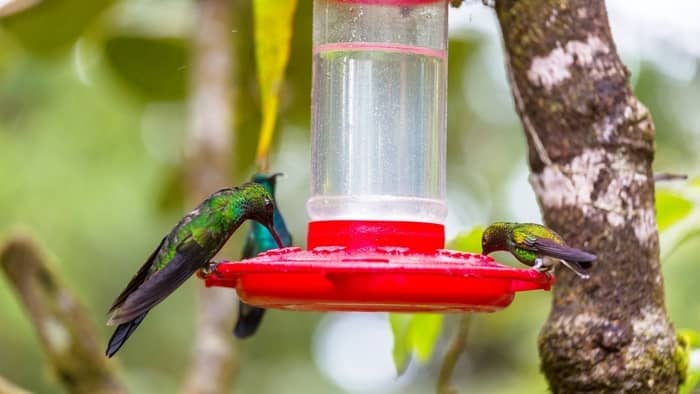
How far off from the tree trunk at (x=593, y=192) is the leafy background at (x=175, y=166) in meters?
0.26

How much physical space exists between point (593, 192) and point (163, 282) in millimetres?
1048

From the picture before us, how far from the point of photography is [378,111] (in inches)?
129

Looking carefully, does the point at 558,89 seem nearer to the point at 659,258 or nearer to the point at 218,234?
the point at 659,258

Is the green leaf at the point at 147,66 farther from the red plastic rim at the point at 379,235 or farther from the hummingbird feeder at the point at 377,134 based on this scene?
the red plastic rim at the point at 379,235

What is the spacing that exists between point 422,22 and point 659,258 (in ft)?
3.44

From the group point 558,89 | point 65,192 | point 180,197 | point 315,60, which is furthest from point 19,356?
point 558,89

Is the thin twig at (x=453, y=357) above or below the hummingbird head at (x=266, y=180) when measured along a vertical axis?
below

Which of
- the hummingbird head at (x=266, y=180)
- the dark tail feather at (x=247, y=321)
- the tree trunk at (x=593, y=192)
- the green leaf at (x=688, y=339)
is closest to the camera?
the tree trunk at (x=593, y=192)

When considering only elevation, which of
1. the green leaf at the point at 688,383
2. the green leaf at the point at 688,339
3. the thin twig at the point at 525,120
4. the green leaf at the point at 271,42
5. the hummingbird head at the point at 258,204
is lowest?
the green leaf at the point at 688,383

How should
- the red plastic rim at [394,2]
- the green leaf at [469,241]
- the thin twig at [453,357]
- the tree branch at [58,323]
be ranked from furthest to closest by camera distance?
the tree branch at [58,323] → the thin twig at [453,357] → the green leaf at [469,241] → the red plastic rim at [394,2]

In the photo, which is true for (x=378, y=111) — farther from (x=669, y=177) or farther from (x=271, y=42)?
(x=669, y=177)

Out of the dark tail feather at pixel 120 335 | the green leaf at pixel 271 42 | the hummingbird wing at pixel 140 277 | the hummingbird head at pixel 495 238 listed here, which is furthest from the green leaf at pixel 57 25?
the hummingbird head at pixel 495 238

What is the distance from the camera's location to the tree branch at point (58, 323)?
4.71 meters

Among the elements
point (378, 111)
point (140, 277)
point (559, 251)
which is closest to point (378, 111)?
point (378, 111)
